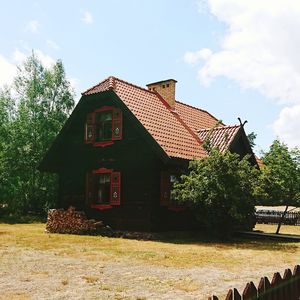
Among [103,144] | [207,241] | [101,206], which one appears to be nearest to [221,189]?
[207,241]

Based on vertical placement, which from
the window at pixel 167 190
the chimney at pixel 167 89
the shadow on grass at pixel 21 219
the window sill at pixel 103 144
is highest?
the chimney at pixel 167 89

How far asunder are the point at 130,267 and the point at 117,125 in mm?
9912

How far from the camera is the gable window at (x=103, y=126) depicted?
61.1 ft

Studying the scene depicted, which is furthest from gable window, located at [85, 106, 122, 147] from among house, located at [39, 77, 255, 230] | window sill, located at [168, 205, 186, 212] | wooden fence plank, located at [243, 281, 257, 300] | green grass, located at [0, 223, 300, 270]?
wooden fence plank, located at [243, 281, 257, 300]

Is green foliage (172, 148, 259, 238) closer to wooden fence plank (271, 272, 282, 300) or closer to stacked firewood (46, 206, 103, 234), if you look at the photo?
stacked firewood (46, 206, 103, 234)

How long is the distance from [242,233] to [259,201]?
285 centimetres

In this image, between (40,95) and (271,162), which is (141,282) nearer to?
(271,162)

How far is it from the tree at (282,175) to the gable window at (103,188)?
634cm

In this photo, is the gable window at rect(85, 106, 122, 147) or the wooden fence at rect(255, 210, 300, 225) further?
the wooden fence at rect(255, 210, 300, 225)

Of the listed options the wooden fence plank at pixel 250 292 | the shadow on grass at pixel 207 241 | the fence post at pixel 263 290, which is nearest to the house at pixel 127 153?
the shadow on grass at pixel 207 241

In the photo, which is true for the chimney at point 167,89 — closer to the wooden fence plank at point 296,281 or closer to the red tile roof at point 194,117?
the red tile roof at point 194,117

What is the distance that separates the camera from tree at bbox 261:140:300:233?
1769 centimetres

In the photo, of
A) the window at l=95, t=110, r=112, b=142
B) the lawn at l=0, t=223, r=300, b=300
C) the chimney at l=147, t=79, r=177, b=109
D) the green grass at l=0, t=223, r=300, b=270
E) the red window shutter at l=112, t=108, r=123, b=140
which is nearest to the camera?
the lawn at l=0, t=223, r=300, b=300

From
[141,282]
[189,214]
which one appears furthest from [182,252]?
[189,214]
